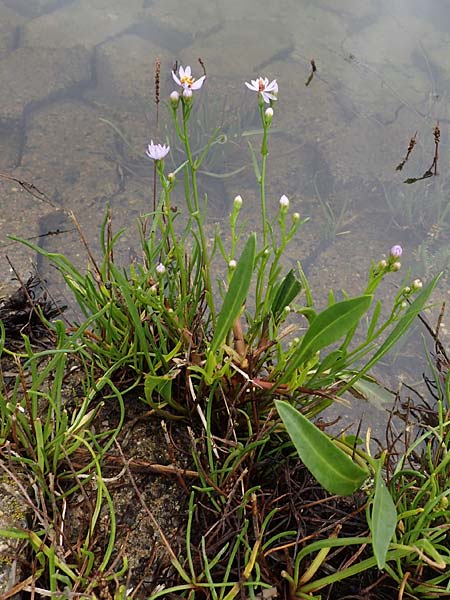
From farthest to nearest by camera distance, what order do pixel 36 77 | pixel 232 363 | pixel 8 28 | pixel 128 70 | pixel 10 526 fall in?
pixel 8 28 < pixel 128 70 < pixel 36 77 < pixel 232 363 < pixel 10 526

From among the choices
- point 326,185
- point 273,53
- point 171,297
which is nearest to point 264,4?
A: point 273,53

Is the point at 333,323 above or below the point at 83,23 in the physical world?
above

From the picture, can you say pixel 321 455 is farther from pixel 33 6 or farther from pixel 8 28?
pixel 33 6

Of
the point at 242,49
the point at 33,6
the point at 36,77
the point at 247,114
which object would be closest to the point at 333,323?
the point at 247,114

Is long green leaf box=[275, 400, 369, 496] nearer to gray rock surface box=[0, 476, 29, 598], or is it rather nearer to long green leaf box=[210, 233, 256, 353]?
long green leaf box=[210, 233, 256, 353]

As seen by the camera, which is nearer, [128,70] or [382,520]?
[382,520]

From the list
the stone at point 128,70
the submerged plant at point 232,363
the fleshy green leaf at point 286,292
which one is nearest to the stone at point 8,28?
the stone at point 128,70

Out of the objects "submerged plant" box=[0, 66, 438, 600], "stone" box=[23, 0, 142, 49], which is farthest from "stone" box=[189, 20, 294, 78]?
"submerged plant" box=[0, 66, 438, 600]
